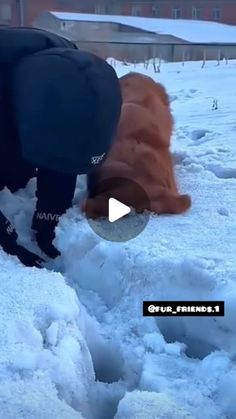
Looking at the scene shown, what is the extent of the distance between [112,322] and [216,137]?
2113mm

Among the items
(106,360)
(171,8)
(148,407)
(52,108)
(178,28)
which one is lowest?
(171,8)

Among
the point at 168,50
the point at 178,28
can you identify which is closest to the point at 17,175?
the point at 168,50

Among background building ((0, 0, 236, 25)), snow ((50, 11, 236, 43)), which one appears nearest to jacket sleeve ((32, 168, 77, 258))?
snow ((50, 11, 236, 43))

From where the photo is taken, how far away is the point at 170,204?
2.69m

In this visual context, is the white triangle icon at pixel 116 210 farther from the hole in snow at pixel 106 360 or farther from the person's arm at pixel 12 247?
the hole in snow at pixel 106 360

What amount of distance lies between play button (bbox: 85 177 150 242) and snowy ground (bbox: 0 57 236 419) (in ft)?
0.17

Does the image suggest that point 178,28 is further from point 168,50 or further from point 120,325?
point 120,325

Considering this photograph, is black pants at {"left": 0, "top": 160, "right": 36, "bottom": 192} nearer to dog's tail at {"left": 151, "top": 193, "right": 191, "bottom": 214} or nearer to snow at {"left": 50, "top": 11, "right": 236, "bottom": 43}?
dog's tail at {"left": 151, "top": 193, "right": 191, "bottom": 214}

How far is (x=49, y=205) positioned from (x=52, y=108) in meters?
0.56

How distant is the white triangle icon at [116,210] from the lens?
8.49ft

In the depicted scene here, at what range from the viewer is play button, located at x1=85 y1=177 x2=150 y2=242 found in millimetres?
2557

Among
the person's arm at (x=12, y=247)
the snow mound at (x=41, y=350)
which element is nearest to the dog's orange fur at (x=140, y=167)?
the person's arm at (x=12, y=247)

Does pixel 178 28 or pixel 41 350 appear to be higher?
pixel 41 350

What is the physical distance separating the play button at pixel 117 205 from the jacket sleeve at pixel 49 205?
0.13 m
